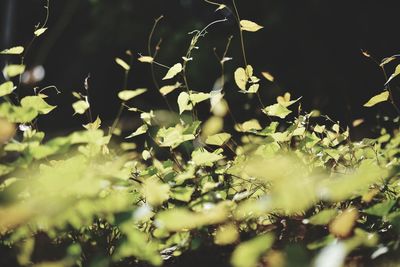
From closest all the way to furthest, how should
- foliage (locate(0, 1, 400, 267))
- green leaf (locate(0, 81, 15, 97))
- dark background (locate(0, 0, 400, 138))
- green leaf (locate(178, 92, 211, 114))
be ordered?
foliage (locate(0, 1, 400, 267)), green leaf (locate(0, 81, 15, 97)), green leaf (locate(178, 92, 211, 114)), dark background (locate(0, 0, 400, 138))

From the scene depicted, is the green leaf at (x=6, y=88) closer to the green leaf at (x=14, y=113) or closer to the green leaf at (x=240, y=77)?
the green leaf at (x=14, y=113)

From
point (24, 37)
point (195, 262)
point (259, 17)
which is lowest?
point (24, 37)

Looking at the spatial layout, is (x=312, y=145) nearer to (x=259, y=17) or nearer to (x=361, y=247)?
(x=361, y=247)

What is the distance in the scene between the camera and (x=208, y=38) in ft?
22.3

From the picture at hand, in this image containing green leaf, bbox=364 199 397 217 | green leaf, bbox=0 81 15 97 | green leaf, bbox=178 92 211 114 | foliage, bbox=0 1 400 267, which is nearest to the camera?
foliage, bbox=0 1 400 267

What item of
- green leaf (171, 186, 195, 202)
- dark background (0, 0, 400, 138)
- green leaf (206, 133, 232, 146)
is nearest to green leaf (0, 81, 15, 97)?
green leaf (171, 186, 195, 202)

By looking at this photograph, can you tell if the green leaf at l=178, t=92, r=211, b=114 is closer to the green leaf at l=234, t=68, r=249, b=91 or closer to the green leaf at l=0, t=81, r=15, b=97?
the green leaf at l=234, t=68, r=249, b=91

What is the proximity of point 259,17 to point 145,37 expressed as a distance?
2.15 metres

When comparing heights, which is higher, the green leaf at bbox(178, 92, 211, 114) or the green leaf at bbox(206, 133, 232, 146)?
the green leaf at bbox(178, 92, 211, 114)

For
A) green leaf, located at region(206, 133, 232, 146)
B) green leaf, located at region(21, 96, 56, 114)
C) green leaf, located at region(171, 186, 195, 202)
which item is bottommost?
green leaf, located at region(206, 133, 232, 146)

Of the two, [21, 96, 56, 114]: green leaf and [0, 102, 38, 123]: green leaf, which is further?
[21, 96, 56, 114]: green leaf

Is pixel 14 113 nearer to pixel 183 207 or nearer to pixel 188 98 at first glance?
pixel 183 207

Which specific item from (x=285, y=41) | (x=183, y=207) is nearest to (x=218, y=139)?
(x=183, y=207)

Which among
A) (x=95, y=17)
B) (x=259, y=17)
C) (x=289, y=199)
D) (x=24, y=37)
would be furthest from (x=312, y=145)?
(x=24, y=37)
